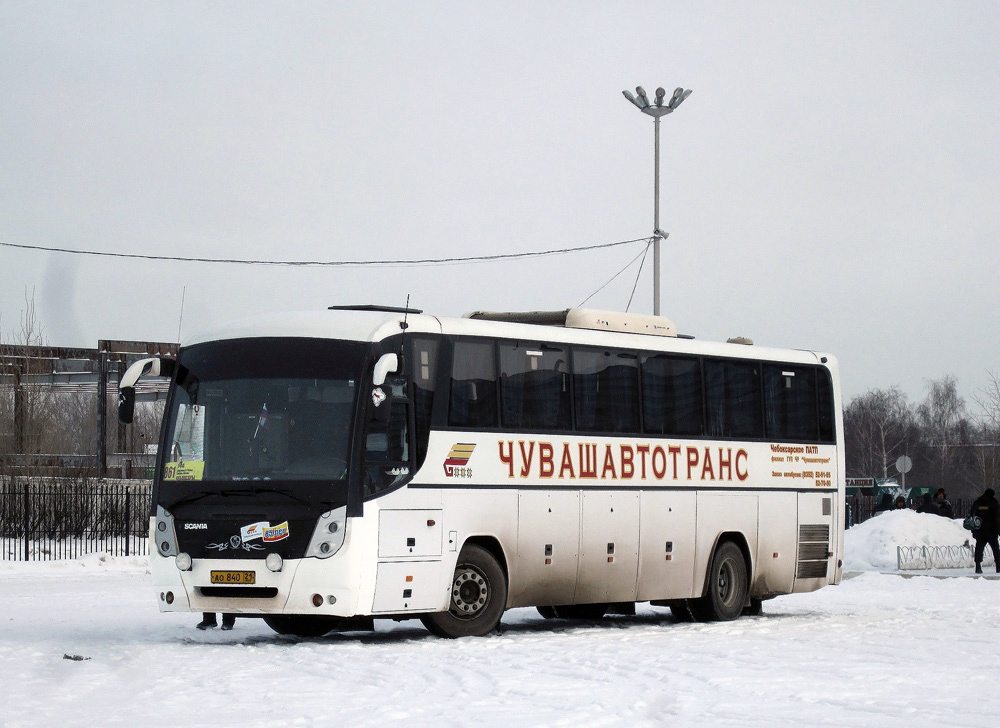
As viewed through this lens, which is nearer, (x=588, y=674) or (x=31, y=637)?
(x=588, y=674)

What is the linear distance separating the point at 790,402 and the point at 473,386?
245 inches

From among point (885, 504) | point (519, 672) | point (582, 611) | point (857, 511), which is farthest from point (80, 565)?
point (885, 504)

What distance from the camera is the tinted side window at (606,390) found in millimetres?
18156

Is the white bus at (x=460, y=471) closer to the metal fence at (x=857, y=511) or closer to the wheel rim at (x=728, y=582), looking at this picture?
the wheel rim at (x=728, y=582)

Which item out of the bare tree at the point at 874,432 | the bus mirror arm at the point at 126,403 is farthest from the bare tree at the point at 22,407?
the bare tree at the point at 874,432

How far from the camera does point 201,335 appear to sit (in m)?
16.6

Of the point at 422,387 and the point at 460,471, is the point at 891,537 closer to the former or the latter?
the point at 460,471

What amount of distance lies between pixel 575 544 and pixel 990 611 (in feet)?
23.3

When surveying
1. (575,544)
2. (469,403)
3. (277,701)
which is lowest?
(277,701)

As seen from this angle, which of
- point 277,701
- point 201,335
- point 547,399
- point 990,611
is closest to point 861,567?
point 990,611

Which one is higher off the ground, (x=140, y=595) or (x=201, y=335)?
(x=201, y=335)

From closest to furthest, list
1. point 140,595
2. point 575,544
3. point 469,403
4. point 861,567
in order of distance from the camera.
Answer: point 469,403
point 575,544
point 140,595
point 861,567

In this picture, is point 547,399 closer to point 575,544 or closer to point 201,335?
point 575,544

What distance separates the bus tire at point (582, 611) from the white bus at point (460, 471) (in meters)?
0.03
